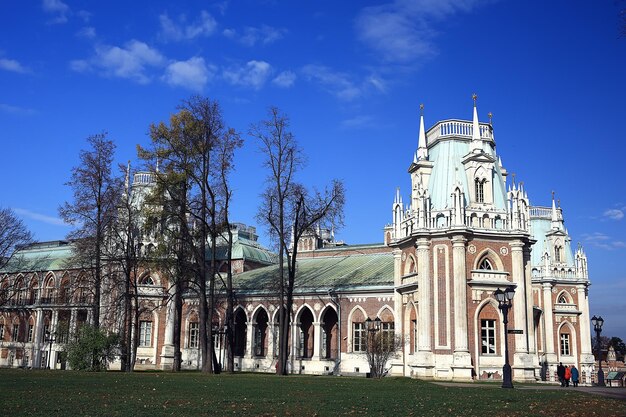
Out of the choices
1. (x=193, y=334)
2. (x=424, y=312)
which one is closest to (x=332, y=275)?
(x=193, y=334)

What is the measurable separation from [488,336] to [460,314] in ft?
7.93

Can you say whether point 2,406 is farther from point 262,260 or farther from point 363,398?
point 262,260

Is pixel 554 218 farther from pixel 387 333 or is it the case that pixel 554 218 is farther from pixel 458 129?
pixel 387 333

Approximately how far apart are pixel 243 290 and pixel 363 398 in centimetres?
3340

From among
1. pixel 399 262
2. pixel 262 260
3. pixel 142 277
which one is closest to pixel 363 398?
pixel 399 262

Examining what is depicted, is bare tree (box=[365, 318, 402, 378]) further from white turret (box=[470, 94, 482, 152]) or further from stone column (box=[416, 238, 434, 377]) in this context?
white turret (box=[470, 94, 482, 152])

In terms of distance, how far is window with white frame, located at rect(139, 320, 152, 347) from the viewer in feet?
173

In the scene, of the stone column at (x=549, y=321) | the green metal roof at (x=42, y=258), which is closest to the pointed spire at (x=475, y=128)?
the stone column at (x=549, y=321)

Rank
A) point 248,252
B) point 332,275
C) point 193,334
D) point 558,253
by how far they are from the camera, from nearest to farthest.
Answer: point 332,275
point 193,334
point 558,253
point 248,252

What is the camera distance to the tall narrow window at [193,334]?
2098 inches

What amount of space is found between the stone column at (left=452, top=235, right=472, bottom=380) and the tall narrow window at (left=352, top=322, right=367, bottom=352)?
9926mm

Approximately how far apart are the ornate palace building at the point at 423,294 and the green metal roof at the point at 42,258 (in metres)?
0.23

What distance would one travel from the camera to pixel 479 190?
128 ft

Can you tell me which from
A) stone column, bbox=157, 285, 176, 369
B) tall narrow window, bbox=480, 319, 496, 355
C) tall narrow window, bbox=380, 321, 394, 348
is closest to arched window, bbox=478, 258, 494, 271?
tall narrow window, bbox=480, 319, 496, 355
